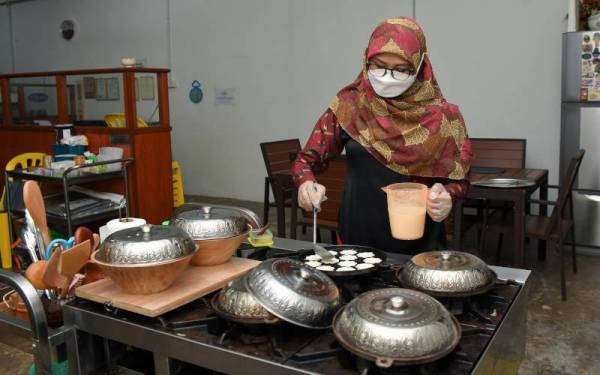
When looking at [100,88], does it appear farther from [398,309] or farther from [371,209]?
[398,309]

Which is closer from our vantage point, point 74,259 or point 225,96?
point 74,259

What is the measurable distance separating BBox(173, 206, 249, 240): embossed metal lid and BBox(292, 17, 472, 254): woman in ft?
0.89

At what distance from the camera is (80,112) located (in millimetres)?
7426

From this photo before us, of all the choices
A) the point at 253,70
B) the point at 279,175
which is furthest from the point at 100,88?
the point at 279,175

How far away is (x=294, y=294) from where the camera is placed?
1001 millimetres

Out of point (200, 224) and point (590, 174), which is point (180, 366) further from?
point (590, 174)

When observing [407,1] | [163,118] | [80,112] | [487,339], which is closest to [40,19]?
[80,112]

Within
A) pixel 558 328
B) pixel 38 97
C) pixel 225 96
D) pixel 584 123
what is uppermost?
pixel 38 97

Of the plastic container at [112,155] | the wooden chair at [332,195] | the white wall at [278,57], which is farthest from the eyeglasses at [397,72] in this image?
the white wall at [278,57]

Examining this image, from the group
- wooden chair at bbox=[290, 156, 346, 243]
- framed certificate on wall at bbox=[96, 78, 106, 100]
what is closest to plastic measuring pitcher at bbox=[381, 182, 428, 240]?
wooden chair at bbox=[290, 156, 346, 243]

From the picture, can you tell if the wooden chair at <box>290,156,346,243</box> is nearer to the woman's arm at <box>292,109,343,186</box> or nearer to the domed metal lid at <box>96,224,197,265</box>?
the woman's arm at <box>292,109,343,186</box>

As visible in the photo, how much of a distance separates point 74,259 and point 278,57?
16.1ft

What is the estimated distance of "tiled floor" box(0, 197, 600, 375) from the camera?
2500 mm

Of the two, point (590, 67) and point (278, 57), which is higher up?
point (278, 57)
